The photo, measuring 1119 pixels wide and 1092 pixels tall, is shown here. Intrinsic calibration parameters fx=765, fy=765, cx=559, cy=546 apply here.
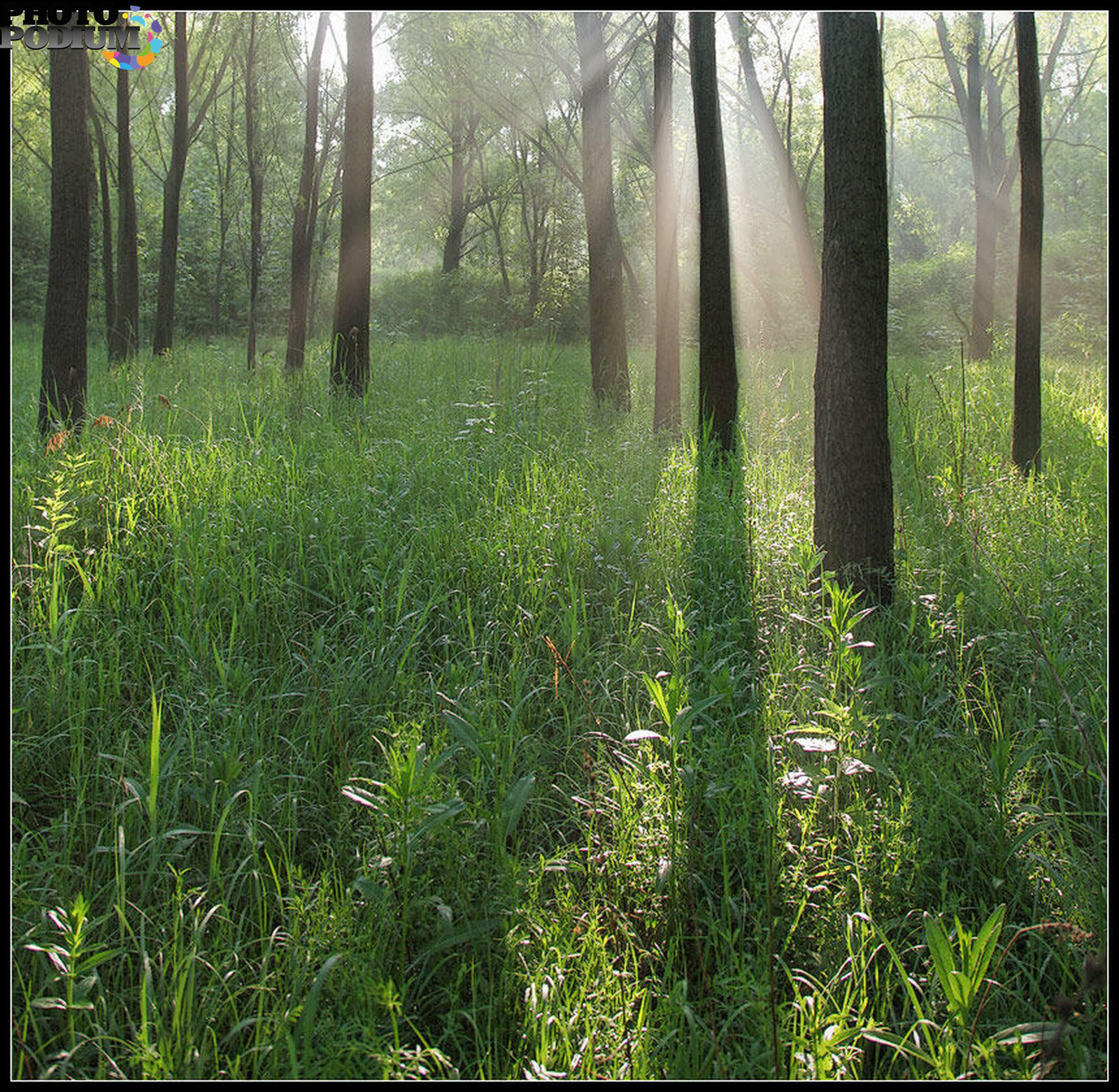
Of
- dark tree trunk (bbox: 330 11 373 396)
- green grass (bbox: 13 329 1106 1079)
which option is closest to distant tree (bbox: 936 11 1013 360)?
dark tree trunk (bbox: 330 11 373 396)

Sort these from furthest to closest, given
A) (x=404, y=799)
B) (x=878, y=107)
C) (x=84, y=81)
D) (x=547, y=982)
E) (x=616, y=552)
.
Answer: (x=84, y=81), (x=616, y=552), (x=878, y=107), (x=404, y=799), (x=547, y=982)

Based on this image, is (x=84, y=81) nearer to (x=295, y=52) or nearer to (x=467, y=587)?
(x=467, y=587)

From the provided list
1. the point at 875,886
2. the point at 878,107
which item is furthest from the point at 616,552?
the point at 878,107

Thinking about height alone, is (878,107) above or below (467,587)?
above

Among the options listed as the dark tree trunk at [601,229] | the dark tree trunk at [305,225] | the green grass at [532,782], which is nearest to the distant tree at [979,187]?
the dark tree trunk at [601,229]

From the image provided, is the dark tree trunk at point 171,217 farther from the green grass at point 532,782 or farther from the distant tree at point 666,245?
the green grass at point 532,782

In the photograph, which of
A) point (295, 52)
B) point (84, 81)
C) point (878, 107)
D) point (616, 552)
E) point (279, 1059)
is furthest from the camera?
point (295, 52)

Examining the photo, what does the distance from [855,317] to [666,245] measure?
6.67m

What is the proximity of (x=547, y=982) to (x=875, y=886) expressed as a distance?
3.25 feet

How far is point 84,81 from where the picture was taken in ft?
19.8

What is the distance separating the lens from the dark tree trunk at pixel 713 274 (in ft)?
22.2

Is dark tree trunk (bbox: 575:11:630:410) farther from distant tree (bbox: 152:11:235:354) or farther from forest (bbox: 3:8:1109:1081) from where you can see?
distant tree (bbox: 152:11:235:354)

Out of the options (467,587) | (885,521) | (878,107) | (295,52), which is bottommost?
(467,587)

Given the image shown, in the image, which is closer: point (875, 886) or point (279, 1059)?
point (279, 1059)
